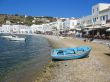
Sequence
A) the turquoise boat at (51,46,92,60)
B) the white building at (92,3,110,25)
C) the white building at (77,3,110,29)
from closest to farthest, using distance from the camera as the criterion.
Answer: the turquoise boat at (51,46,92,60) < the white building at (77,3,110,29) < the white building at (92,3,110,25)

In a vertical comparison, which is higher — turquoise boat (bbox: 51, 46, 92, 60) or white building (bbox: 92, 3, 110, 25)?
white building (bbox: 92, 3, 110, 25)

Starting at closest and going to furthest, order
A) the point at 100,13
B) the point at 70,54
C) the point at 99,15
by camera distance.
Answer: the point at 70,54 < the point at 100,13 < the point at 99,15

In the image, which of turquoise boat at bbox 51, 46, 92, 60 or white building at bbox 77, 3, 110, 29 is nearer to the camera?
turquoise boat at bbox 51, 46, 92, 60

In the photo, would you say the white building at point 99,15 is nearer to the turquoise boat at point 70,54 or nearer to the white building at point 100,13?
the white building at point 100,13

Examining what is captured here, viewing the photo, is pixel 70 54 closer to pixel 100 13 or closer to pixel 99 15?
pixel 100 13

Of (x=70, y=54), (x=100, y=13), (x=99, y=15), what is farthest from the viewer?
(x=99, y=15)

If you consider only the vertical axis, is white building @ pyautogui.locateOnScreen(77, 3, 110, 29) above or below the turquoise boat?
above

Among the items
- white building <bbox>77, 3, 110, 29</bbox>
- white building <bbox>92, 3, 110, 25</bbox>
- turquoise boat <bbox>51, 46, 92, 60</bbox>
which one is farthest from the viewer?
white building <bbox>92, 3, 110, 25</bbox>

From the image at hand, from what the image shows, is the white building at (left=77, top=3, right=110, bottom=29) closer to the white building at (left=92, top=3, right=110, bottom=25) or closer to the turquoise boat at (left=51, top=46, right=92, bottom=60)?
the white building at (left=92, top=3, right=110, bottom=25)

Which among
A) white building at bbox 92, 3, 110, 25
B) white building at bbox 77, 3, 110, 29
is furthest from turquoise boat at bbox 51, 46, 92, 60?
white building at bbox 92, 3, 110, 25

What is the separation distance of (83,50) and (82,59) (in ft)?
4.86

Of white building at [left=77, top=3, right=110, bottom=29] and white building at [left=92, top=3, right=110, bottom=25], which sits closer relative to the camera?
white building at [left=77, top=3, right=110, bottom=29]

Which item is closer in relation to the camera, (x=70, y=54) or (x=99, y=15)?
(x=70, y=54)

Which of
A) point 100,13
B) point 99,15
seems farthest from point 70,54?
point 99,15
